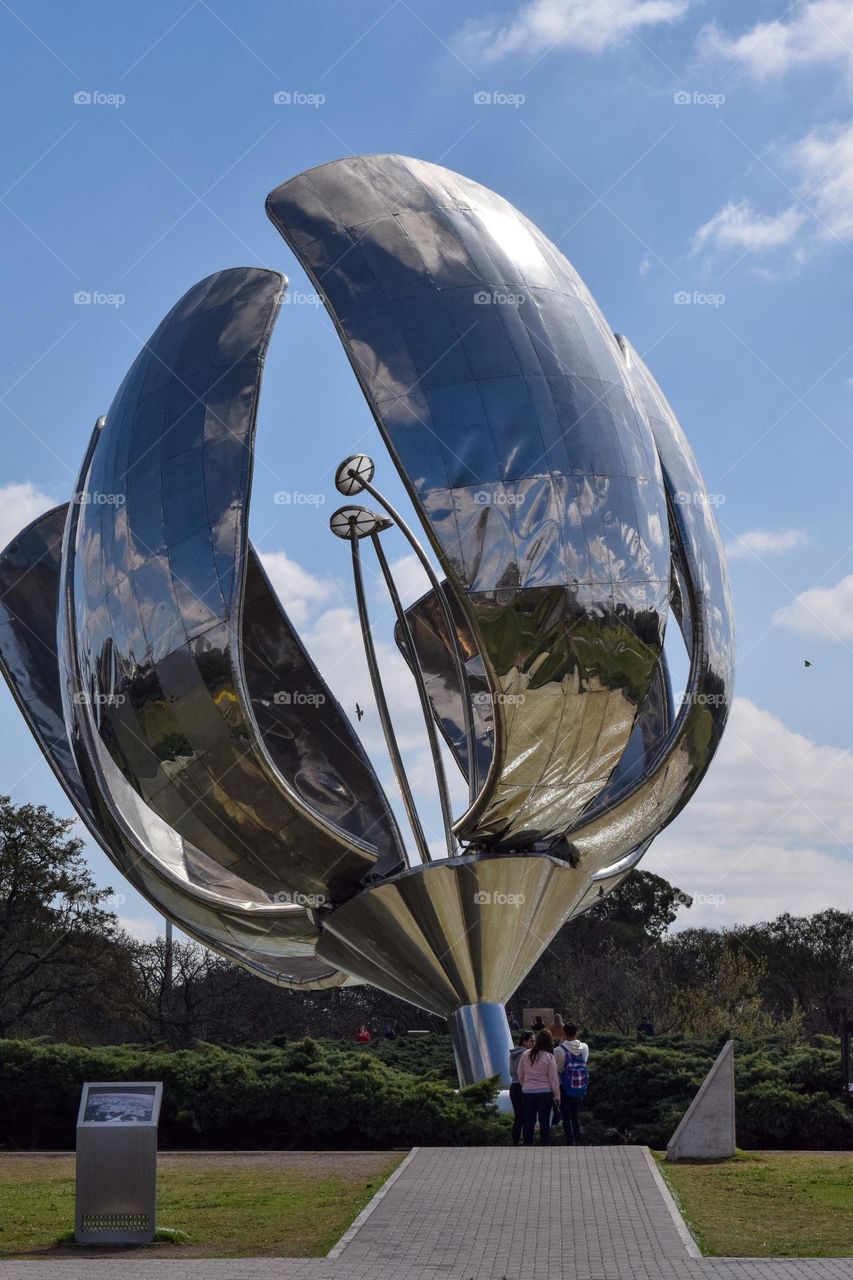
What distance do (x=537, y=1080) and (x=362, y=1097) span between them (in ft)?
7.01

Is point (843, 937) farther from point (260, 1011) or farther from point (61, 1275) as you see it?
point (61, 1275)

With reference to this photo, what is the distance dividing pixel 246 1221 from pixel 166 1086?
20.5ft

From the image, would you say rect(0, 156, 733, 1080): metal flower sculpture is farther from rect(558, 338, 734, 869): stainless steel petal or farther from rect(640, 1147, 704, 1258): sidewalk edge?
rect(640, 1147, 704, 1258): sidewalk edge

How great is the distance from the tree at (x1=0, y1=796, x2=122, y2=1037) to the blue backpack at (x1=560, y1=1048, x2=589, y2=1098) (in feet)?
83.3

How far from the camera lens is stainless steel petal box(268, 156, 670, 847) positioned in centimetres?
1325

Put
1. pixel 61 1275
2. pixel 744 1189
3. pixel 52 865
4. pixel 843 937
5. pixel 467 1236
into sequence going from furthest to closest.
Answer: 1. pixel 843 937
2. pixel 52 865
3. pixel 744 1189
4. pixel 467 1236
5. pixel 61 1275

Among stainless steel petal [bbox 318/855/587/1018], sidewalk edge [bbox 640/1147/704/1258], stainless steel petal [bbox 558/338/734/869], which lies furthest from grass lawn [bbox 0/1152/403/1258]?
stainless steel petal [bbox 558/338/734/869]

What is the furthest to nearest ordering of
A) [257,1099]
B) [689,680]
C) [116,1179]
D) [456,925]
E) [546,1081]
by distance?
1. [689,680]
2. [257,1099]
3. [456,925]
4. [546,1081]
5. [116,1179]

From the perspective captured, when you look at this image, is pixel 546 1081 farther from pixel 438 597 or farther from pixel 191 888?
pixel 438 597

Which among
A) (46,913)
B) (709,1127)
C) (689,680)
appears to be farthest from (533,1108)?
(46,913)

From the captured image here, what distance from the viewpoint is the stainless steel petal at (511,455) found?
1325 centimetres

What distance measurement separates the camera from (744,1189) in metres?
11.1

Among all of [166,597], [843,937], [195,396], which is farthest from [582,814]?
[843,937]

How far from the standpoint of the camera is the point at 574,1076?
46.4 feet
